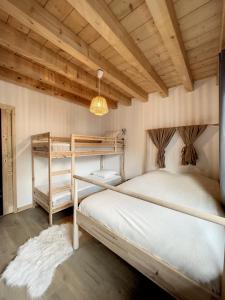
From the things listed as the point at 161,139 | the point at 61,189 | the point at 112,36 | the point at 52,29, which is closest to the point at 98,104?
the point at 112,36

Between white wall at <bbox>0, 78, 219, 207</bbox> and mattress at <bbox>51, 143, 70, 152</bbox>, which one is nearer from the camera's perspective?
mattress at <bbox>51, 143, 70, 152</bbox>

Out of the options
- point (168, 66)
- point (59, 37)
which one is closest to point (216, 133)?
point (168, 66)

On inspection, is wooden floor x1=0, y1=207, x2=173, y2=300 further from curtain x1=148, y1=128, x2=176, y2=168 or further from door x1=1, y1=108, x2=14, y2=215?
curtain x1=148, y1=128, x2=176, y2=168

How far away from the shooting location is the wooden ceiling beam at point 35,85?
238 centimetres

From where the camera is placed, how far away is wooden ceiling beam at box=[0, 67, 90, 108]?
2.38 meters

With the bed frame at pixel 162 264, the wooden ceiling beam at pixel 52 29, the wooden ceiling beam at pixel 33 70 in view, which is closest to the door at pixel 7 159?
the wooden ceiling beam at pixel 33 70

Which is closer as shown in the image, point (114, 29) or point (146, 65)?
point (114, 29)

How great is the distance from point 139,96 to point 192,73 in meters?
1.02

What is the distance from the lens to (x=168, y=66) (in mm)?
2223

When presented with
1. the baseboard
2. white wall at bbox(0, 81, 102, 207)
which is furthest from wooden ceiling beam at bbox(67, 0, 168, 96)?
the baseboard

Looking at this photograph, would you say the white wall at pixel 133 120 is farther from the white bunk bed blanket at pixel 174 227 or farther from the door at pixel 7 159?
the white bunk bed blanket at pixel 174 227

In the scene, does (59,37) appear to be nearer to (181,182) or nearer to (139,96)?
(139,96)

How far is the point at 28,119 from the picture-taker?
9.34 ft

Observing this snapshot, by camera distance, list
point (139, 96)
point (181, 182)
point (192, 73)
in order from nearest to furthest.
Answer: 1. point (181, 182)
2. point (192, 73)
3. point (139, 96)
